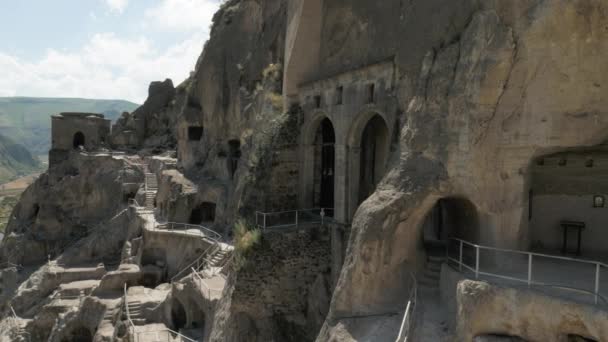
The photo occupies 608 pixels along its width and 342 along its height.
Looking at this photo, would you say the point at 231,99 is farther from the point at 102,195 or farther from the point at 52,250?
the point at 52,250

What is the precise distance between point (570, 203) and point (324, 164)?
10571mm

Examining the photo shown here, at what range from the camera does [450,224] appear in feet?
41.1

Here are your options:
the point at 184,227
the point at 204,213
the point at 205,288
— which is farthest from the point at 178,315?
the point at 204,213

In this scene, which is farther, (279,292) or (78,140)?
(78,140)

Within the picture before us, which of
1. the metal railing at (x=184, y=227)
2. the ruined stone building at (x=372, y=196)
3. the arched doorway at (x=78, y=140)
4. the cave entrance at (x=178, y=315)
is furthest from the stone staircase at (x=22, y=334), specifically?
the arched doorway at (x=78, y=140)

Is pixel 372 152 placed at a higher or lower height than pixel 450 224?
higher

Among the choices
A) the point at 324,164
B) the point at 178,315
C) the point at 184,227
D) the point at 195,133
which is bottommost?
the point at 178,315

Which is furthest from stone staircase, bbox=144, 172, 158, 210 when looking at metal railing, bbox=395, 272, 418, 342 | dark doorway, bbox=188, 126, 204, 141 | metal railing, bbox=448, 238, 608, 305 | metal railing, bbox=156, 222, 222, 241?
metal railing, bbox=448, 238, 608, 305

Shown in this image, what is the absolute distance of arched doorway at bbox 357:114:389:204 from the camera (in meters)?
18.1

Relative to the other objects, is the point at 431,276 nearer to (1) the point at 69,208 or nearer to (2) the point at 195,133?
(2) the point at 195,133

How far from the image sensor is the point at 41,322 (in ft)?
78.9

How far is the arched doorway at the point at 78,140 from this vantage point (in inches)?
1907

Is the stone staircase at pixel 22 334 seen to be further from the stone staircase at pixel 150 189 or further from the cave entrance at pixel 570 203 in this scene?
the cave entrance at pixel 570 203

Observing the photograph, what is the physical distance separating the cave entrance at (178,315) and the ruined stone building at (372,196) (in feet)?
0.27
